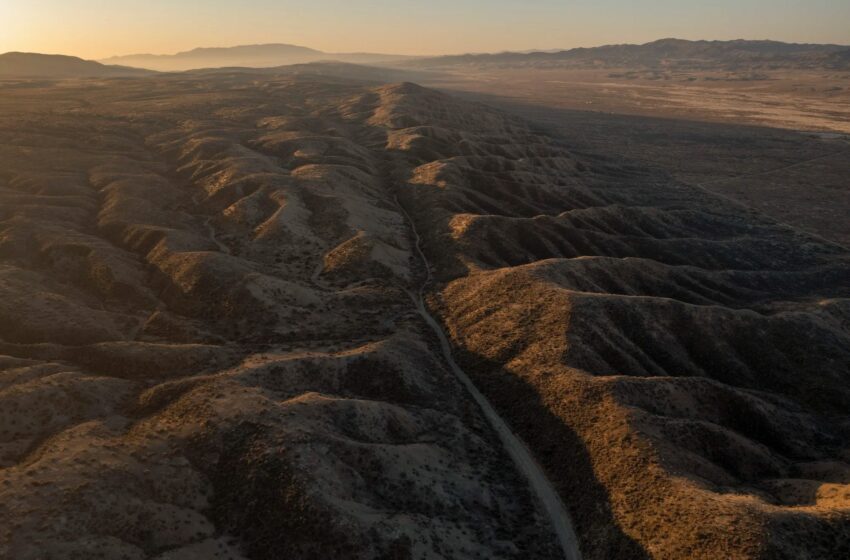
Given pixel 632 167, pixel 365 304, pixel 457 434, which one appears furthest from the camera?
pixel 632 167

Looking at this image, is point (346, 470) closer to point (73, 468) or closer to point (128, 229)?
point (73, 468)

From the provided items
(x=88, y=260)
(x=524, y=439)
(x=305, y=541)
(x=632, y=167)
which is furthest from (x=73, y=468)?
(x=632, y=167)

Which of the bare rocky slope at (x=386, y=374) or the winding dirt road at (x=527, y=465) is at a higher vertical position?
the bare rocky slope at (x=386, y=374)

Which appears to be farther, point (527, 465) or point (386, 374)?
point (386, 374)

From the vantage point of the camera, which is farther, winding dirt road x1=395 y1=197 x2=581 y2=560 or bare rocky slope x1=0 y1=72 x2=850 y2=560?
winding dirt road x1=395 y1=197 x2=581 y2=560

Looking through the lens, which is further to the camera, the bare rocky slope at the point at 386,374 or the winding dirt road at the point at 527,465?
the winding dirt road at the point at 527,465

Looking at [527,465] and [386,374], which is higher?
[386,374]

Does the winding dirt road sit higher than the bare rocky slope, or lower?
lower

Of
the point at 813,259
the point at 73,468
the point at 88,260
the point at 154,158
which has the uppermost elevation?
the point at 154,158
